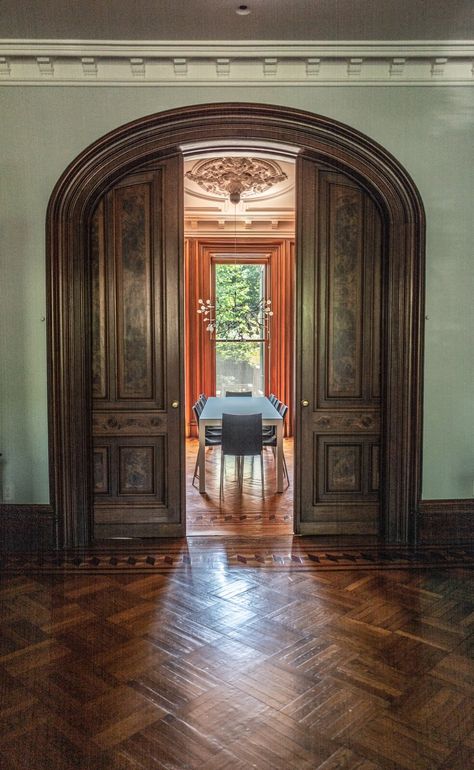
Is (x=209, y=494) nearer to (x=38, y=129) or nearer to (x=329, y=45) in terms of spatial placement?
(x=38, y=129)

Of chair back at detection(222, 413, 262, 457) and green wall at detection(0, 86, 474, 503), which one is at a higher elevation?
green wall at detection(0, 86, 474, 503)

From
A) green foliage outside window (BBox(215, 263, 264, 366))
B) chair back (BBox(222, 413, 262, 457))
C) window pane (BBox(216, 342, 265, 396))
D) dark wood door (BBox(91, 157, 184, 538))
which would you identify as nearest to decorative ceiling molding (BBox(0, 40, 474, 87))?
dark wood door (BBox(91, 157, 184, 538))

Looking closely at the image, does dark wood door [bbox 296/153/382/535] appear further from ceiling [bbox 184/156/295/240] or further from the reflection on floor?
ceiling [bbox 184/156/295/240]

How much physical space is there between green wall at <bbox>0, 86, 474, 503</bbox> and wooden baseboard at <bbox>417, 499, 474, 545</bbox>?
0.40 metres

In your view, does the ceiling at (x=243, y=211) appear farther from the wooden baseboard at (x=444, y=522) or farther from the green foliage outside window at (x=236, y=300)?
the wooden baseboard at (x=444, y=522)

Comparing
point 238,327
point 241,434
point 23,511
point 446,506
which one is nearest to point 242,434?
point 241,434

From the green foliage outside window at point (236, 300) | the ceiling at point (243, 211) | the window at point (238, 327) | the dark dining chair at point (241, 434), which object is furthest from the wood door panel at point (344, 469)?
the green foliage outside window at point (236, 300)

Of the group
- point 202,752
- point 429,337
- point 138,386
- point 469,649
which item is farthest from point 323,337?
point 202,752

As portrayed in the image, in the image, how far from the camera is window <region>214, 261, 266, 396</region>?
30.1ft

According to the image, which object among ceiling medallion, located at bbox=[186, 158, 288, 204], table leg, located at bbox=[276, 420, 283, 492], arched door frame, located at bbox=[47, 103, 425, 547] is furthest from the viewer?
ceiling medallion, located at bbox=[186, 158, 288, 204]

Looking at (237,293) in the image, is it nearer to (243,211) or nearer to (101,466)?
(243,211)

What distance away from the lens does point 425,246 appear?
4094 millimetres

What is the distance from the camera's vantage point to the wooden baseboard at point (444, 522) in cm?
417

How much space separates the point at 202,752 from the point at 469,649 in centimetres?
136
